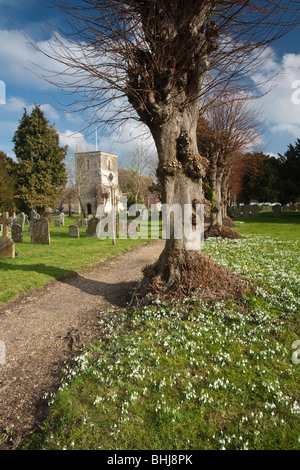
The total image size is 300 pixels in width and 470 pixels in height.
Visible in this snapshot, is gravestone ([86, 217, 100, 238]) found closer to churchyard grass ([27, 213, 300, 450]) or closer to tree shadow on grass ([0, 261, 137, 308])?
tree shadow on grass ([0, 261, 137, 308])

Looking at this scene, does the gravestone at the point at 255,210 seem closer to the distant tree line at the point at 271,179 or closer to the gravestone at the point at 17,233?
the distant tree line at the point at 271,179

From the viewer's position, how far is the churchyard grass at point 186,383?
113 inches

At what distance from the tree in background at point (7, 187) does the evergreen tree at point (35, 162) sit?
1016 millimetres

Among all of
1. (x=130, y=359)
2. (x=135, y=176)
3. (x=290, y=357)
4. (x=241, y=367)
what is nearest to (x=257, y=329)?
(x=290, y=357)

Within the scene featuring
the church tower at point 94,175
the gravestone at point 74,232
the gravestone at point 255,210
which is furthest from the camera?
the church tower at point 94,175

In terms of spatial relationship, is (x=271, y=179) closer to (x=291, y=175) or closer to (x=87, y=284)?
(x=291, y=175)

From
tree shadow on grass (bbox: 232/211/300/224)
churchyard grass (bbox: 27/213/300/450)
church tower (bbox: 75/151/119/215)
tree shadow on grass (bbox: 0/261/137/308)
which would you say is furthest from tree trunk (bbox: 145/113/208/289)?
church tower (bbox: 75/151/119/215)

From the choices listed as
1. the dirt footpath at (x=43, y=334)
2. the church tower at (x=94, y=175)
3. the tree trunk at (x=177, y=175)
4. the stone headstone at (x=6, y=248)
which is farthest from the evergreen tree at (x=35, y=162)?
the tree trunk at (x=177, y=175)

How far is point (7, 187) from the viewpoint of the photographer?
113 feet

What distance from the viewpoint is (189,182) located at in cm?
688

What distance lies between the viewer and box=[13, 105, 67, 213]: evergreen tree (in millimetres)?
38531

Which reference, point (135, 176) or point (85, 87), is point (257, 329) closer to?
point (85, 87)

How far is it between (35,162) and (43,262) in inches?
1301

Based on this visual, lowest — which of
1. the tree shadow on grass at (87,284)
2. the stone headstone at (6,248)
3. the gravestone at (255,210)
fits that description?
the tree shadow on grass at (87,284)
